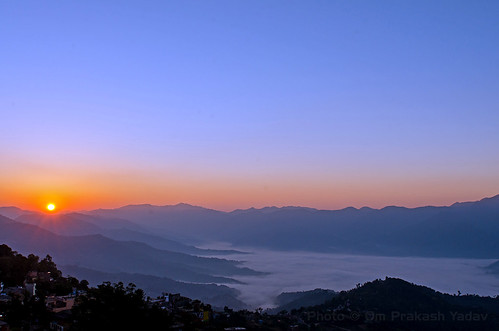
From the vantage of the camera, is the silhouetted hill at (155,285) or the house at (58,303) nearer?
the house at (58,303)

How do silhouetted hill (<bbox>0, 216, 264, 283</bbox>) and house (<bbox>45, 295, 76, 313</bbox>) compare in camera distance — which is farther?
silhouetted hill (<bbox>0, 216, 264, 283</bbox>)

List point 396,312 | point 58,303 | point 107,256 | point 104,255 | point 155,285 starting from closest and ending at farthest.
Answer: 1. point 58,303
2. point 396,312
3. point 155,285
4. point 107,256
5. point 104,255

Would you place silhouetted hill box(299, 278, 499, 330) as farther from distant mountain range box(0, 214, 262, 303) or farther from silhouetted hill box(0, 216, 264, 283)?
silhouetted hill box(0, 216, 264, 283)

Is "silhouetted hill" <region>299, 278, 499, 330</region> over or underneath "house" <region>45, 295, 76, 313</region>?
underneath

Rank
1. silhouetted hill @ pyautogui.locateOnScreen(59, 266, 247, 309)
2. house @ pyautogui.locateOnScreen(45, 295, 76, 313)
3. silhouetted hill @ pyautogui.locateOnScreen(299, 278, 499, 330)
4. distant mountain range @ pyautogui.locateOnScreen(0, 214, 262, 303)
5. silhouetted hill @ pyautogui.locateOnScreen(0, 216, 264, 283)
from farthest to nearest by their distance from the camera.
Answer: silhouetted hill @ pyautogui.locateOnScreen(0, 216, 264, 283), distant mountain range @ pyautogui.locateOnScreen(0, 214, 262, 303), silhouetted hill @ pyautogui.locateOnScreen(59, 266, 247, 309), silhouetted hill @ pyautogui.locateOnScreen(299, 278, 499, 330), house @ pyautogui.locateOnScreen(45, 295, 76, 313)

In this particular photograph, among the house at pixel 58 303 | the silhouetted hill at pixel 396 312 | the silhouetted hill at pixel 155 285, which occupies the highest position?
the house at pixel 58 303

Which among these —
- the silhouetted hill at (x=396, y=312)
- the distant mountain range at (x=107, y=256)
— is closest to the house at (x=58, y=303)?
the silhouetted hill at (x=396, y=312)

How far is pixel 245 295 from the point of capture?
96562mm

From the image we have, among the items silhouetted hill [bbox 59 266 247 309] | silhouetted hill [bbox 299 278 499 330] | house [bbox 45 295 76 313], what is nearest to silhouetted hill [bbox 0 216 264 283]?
silhouetted hill [bbox 59 266 247 309]

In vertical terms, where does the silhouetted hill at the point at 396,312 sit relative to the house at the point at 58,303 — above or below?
below

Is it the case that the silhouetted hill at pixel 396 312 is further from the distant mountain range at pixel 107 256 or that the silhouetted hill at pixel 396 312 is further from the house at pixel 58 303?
the distant mountain range at pixel 107 256

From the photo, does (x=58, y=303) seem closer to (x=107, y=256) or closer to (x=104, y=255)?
(x=107, y=256)

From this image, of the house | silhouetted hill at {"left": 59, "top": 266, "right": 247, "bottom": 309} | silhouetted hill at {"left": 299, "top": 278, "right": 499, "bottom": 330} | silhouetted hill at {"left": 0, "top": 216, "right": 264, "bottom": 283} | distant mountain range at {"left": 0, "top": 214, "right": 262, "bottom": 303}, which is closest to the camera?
the house

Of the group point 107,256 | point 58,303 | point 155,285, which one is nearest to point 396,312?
point 58,303
